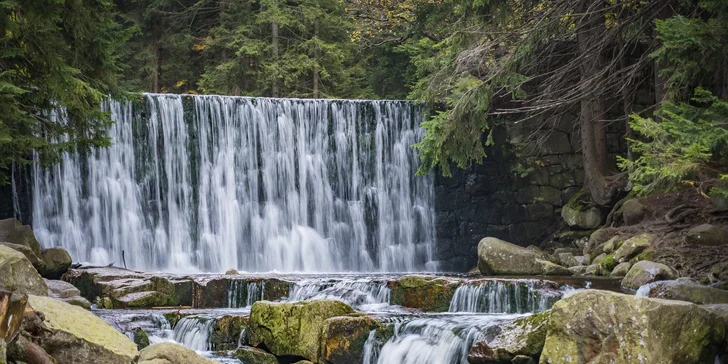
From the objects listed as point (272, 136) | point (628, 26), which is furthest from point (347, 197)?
point (628, 26)

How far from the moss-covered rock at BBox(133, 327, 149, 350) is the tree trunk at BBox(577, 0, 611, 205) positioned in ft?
31.3

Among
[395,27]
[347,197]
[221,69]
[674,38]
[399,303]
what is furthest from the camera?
[221,69]

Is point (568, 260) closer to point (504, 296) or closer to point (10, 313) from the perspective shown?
point (504, 296)

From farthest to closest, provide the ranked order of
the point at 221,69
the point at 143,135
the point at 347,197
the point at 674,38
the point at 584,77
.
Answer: the point at 221,69 → the point at 347,197 → the point at 143,135 → the point at 584,77 → the point at 674,38

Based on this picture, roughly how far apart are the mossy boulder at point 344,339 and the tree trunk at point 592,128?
8.23 m

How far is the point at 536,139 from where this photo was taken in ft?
62.9

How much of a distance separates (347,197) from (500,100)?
4.13m

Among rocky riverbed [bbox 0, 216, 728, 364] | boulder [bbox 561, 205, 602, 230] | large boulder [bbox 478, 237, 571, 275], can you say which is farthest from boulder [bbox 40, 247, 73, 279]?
boulder [bbox 561, 205, 602, 230]

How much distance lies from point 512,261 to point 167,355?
320 inches

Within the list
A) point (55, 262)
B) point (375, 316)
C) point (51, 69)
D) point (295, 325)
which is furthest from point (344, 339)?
point (55, 262)

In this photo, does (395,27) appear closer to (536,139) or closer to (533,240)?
(536,139)

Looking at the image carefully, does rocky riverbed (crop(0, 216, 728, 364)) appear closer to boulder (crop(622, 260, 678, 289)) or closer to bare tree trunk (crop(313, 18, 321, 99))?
boulder (crop(622, 260, 678, 289))

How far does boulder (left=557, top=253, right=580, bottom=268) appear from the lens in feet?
51.4

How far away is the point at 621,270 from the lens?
13633 millimetres
